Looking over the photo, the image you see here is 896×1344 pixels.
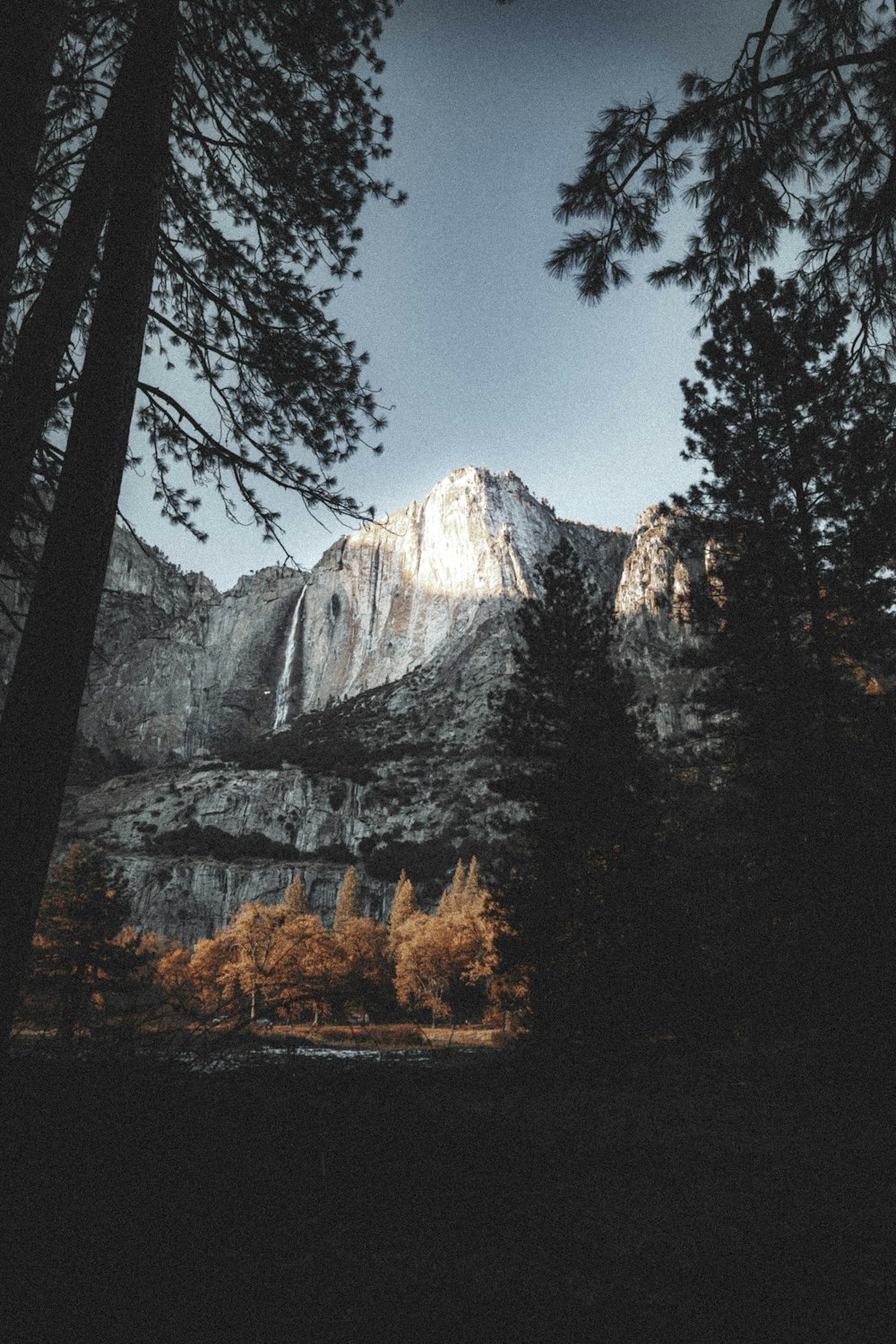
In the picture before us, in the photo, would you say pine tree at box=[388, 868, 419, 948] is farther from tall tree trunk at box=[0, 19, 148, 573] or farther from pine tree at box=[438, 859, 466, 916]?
tall tree trunk at box=[0, 19, 148, 573]

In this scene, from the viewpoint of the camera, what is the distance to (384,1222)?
1.95 metres

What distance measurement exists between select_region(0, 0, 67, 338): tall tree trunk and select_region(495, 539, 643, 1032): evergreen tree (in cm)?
1061

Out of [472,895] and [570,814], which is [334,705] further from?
[570,814]

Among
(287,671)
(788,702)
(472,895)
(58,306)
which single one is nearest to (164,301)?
(58,306)

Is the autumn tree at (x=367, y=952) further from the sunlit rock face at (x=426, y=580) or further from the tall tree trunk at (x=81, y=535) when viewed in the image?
the sunlit rock face at (x=426, y=580)

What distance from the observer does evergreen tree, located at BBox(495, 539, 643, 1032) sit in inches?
435

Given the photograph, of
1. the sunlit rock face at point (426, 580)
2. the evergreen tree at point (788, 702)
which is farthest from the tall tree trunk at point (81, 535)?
the sunlit rock face at point (426, 580)

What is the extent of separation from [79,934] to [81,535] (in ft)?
23.6

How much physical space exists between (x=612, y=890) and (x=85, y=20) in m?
12.3

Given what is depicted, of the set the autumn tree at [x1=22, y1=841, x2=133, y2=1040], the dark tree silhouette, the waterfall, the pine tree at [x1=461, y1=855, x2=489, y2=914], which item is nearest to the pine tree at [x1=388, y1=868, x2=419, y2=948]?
the pine tree at [x1=461, y1=855, x2=489, y2=914]

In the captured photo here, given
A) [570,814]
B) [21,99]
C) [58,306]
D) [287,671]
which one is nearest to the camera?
[21,99]

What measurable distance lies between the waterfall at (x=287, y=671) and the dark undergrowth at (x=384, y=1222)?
11766 cm

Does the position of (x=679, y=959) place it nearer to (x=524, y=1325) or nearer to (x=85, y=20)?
(x=524, y=1325)

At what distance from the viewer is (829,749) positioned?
8.92m
